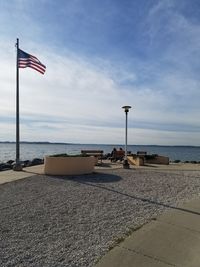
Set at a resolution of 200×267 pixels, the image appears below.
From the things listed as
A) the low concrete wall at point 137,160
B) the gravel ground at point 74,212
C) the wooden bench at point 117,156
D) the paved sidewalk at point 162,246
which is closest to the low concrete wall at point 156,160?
the low concrete wall at point 137,160

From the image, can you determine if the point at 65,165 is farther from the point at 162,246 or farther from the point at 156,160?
the point at 156,160

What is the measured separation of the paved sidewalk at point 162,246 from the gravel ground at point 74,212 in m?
0.25

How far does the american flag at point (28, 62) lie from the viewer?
733 inches

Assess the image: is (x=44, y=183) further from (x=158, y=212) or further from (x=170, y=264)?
(x=170, y=264)

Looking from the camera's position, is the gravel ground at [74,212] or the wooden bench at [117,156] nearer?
the gravel ground at [74,212]

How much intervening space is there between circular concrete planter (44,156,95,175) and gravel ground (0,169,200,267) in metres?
0.91

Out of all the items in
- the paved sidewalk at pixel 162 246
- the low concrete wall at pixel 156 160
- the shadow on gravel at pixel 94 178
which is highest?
the low concrete wall at pixel 156 160

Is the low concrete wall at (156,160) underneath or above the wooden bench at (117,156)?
underneath

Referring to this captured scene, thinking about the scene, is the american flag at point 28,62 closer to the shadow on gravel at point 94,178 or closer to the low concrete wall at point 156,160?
the shadow on gravel at point 94,178

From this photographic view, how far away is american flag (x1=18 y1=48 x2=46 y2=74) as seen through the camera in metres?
18.6

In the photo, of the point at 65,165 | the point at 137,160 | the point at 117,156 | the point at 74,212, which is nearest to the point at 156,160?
the point at 117,156

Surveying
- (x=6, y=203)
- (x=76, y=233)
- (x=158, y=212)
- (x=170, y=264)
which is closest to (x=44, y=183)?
(x=6, y=203)

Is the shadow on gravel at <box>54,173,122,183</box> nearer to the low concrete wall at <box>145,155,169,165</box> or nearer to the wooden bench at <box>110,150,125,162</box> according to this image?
the low concrete wall at <box>145,155,169,165</box>

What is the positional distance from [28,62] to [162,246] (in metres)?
14.0
